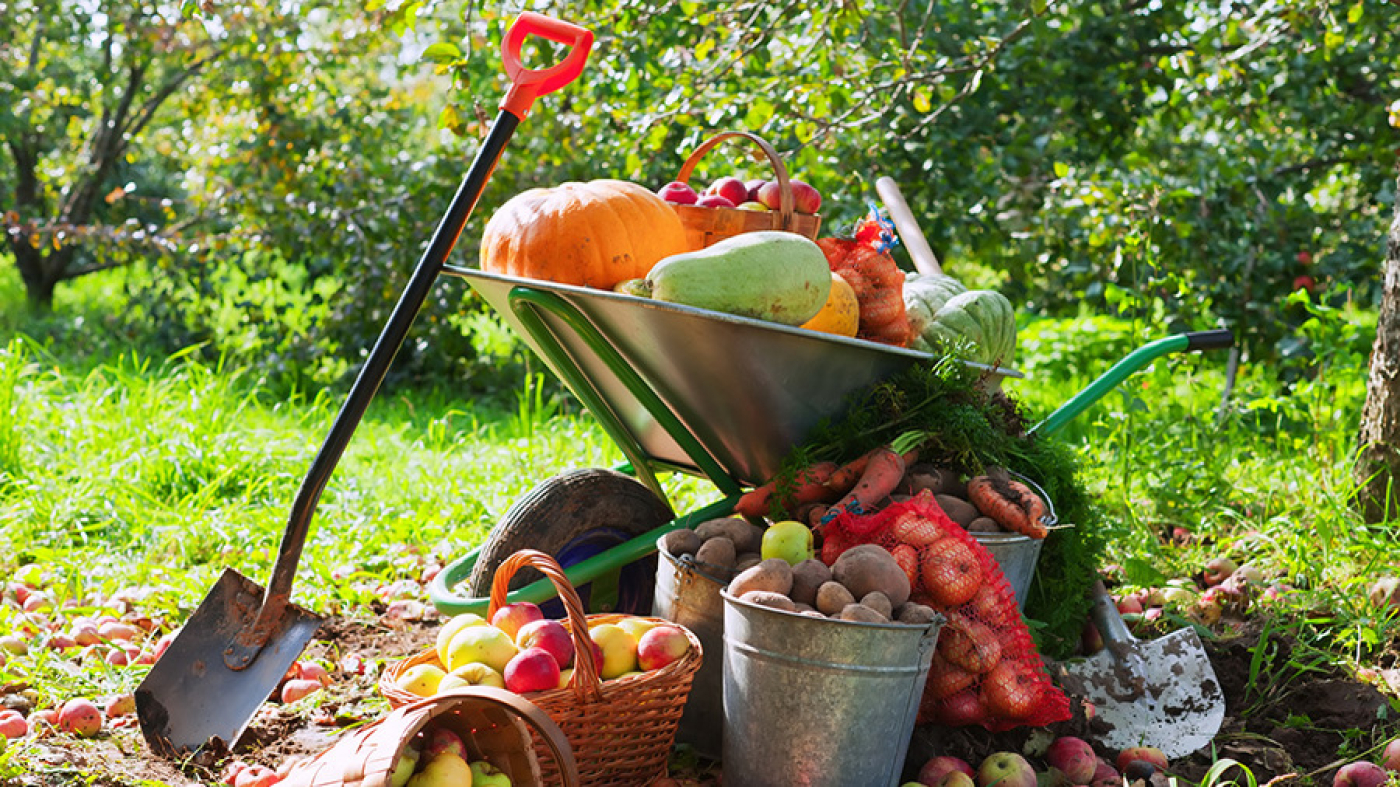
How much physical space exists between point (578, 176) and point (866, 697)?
4781 mm

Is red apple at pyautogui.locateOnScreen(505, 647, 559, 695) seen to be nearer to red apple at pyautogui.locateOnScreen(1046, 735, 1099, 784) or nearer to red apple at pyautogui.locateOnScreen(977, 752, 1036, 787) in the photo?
red apple at pyautogui.locateOnScreen(977, 752, 1036, 787)

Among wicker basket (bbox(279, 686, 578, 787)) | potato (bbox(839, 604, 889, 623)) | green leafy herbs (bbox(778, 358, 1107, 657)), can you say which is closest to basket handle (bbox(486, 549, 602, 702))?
wicker basket (bbox(279, 686, 578, 787))

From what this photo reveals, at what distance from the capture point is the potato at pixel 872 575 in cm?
201

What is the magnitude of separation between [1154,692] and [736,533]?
1.04 m

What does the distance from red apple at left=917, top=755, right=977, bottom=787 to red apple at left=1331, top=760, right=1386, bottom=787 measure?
711 millimetres

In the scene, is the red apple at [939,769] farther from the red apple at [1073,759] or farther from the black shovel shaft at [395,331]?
the black shovel shaft at [395,331]

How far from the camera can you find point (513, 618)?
2145mm

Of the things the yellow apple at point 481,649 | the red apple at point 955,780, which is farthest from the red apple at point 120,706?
the red apple at point 955,780

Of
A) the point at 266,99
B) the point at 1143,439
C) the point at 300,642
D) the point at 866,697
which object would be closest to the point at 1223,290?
the point at 1143,439

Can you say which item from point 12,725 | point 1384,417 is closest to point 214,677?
point 12,725

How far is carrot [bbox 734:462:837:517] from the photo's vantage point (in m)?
2.46

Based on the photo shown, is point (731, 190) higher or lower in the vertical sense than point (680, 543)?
higher

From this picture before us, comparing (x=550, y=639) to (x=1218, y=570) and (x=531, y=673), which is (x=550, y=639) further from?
(x=1218, y=570)

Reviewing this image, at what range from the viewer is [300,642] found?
248 cm
